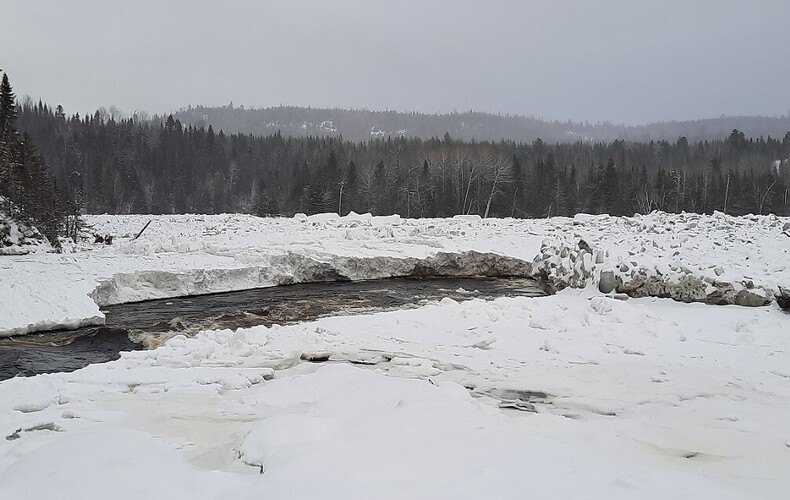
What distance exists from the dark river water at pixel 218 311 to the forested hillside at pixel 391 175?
31.3m

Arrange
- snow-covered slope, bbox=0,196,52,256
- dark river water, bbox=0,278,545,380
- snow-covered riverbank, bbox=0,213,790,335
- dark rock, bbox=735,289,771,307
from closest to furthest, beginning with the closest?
1. dark river water, bbox=0,278,545,380
2. dark rock, bbox=735,289,771,307
3. snow-covered riverbank, bbox=0,213,790,335
4. snow-covered slope, bbox=0,196,52,256

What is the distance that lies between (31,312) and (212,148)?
89743mm

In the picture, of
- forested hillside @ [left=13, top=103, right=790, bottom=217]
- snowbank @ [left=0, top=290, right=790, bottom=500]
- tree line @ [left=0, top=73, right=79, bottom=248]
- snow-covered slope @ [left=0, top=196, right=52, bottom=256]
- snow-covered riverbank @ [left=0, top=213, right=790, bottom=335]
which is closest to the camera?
snowbank @ [left=0, top=290, right=790, bottom=500]

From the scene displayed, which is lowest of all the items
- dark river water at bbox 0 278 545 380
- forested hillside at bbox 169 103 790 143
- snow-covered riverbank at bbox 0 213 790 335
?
dark river water at bbox 0 278 545 380

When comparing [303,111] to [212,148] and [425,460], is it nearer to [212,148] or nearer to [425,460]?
[212,148]

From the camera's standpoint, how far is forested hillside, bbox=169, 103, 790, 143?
6865 inches

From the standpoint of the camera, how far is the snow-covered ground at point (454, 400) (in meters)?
2.97

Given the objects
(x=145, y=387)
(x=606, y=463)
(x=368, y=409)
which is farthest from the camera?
(x=145, y=387)

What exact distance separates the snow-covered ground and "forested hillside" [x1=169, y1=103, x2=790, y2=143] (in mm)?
166798

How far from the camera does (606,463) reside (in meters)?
3.12

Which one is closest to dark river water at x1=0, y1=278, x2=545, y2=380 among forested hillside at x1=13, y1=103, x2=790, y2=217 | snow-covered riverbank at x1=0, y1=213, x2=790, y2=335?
snow-covered riverbank at x1=0, y1=213, x2=790, y2=335

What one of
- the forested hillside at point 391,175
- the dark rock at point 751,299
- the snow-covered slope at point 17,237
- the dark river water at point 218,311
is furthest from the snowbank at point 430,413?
the forested hillside at point 391,175

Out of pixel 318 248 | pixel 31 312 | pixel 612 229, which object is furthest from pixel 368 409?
pixel 612 229

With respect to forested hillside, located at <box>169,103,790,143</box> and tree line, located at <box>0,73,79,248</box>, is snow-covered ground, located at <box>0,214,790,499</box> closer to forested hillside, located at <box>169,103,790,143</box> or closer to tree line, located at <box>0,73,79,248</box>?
tree line, located at <box>0,73,79,248</box>
